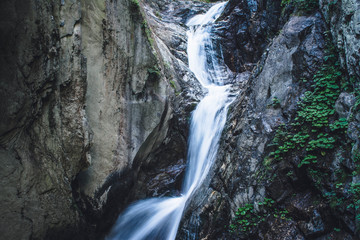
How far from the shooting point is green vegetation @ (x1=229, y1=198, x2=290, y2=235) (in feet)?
13.3

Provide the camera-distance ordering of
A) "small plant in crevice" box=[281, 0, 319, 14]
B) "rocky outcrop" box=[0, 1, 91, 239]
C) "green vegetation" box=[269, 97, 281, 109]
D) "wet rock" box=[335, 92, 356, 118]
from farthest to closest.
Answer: "small plant in crevice" box=[281, 0, 319, 14]
"green vegetation" box=[269, 97, 281, 109]
"rocky outcrop" box=[0, 1, 91, 239]
"wet rock" box=[335, 92, 356, 118]

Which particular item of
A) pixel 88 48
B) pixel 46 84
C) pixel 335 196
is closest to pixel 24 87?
pixel 46 84

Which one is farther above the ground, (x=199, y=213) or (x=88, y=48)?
(x=88, y=48)

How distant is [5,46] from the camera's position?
3.89m

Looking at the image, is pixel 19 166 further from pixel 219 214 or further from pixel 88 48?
pixel 219 214

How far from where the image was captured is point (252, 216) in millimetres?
4340

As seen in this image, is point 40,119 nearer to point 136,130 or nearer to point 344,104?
point 136,130

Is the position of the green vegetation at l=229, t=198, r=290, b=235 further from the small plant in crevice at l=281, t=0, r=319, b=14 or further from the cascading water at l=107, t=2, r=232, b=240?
the small plant in crevice at l=281, t=0, r=319, b=14

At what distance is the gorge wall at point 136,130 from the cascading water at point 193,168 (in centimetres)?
46

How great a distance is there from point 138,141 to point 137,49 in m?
2.86

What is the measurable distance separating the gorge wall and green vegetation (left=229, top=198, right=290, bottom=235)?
0.03m

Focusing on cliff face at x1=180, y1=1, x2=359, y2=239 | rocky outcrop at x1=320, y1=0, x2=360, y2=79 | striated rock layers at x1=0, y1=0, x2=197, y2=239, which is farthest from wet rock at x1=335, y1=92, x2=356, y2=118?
striated rock layers at x1=0, y1=0, x2=197, y2=239

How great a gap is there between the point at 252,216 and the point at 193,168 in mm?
3642

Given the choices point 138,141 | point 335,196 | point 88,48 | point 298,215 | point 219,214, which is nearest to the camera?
point 335,196
